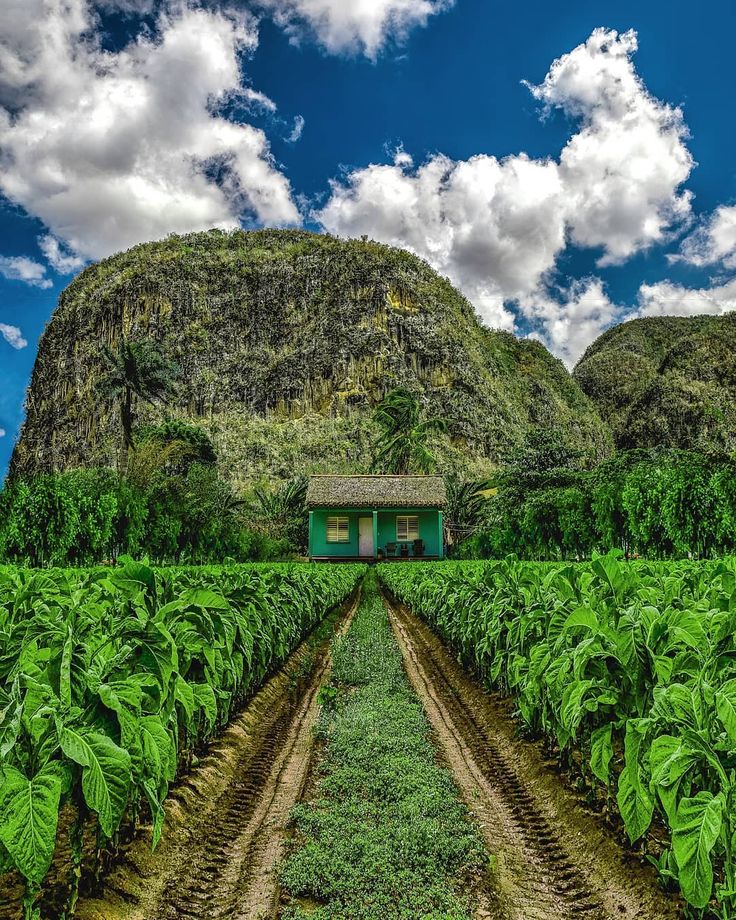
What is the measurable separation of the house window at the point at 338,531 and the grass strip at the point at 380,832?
36.2 metres

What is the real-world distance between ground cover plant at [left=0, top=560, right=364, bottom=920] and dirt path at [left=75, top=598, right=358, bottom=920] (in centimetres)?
22

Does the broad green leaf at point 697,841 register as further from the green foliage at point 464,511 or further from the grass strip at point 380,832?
the green foliage at point 464,511

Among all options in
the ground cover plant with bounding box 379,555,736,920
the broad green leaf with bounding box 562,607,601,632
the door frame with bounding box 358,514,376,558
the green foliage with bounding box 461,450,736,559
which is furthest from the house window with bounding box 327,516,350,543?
the broad green leaf with bounding box 562,607,601,632

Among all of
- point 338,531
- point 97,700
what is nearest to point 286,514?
point 338,531

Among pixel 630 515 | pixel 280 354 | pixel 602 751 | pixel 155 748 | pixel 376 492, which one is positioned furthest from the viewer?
pixel 280 354

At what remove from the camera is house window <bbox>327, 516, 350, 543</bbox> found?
42.6 metres

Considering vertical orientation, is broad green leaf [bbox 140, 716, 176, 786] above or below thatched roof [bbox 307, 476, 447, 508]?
below

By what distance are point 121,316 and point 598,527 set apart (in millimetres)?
93385

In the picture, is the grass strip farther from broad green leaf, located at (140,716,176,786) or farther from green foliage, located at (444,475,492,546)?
green foliage, located at (444,475,492,546)

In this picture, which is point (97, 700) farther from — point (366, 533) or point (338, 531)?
point (366, 533)

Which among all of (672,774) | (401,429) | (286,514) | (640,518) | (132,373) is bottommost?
(672,774)

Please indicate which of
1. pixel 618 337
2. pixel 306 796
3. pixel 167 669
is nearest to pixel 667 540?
pixel 306 796

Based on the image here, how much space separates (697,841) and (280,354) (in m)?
94.8

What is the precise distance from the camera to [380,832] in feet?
12.4
